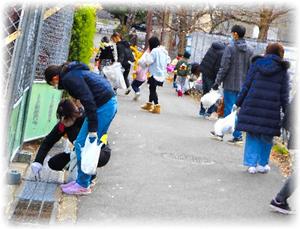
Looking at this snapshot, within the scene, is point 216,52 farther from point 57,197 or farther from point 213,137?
point 57,197

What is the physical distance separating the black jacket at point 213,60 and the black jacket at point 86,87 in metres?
6.82

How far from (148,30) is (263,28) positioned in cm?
634

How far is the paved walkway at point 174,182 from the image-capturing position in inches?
241

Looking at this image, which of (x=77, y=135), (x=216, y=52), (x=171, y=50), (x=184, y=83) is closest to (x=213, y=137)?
(x=216, y=52)

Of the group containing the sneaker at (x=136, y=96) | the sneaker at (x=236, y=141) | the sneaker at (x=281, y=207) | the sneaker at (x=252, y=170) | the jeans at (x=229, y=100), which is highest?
the jeans at (x=229, y=100)

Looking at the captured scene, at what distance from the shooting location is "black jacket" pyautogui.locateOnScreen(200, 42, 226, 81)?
12.9 meters

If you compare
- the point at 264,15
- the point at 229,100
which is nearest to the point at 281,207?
the point at 229,100

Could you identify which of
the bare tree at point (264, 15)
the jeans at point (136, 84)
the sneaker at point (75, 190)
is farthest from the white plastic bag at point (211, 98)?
the bare tree at point (264, 15)

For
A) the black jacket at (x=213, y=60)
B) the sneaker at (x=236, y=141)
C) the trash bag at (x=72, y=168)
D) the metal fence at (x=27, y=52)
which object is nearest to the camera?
the metal fence at (x=27, y=52)

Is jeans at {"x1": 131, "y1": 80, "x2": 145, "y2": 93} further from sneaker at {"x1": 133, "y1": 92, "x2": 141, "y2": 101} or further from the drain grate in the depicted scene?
the drain grate

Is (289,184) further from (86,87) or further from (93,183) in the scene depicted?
(86,87)

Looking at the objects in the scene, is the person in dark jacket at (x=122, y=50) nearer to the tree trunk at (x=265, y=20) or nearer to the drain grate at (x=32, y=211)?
the tree trunk at (x=265, y=20)

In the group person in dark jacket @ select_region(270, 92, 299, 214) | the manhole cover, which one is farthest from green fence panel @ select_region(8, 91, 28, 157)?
person in dark jacket @ select_region(270, 92, 299, 214)

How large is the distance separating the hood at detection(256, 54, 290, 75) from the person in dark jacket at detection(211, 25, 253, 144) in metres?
2.60
